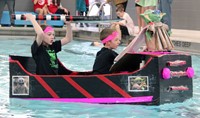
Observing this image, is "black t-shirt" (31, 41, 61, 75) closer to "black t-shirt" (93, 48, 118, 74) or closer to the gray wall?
"black t-shirt" (93, 48, 118, 74)

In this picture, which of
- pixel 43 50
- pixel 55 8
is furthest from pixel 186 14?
pixel 43 50

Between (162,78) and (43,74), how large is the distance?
1372mm

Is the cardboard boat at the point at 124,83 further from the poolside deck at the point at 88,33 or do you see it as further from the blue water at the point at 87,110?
the poolside deck at the point at 88,33

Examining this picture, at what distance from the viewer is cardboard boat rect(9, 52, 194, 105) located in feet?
18.4

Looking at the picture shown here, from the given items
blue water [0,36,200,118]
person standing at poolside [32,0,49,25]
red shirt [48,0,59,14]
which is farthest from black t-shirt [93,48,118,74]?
red shirt [48,0,59,14]

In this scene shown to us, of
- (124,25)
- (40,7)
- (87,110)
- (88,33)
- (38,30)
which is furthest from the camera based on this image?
(40,7)

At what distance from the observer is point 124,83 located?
5.63m

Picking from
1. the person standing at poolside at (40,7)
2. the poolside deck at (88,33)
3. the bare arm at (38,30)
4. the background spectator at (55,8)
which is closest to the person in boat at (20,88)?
the bare arm at (38,30)

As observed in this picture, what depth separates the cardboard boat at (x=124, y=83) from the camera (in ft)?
18.4

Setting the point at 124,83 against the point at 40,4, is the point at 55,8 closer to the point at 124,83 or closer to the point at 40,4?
the point at 40,4

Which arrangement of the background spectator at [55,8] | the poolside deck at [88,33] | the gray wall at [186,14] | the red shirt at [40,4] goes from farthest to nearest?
the red shirt at [40,4], the background spectator at [55,8], the gray wall at [186,14], the poolside deck at [88,33]

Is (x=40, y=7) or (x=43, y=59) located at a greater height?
(x=40, y=7)

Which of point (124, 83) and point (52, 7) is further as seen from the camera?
point (52, 7)

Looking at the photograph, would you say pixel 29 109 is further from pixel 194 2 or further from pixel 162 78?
pixel 194 2
